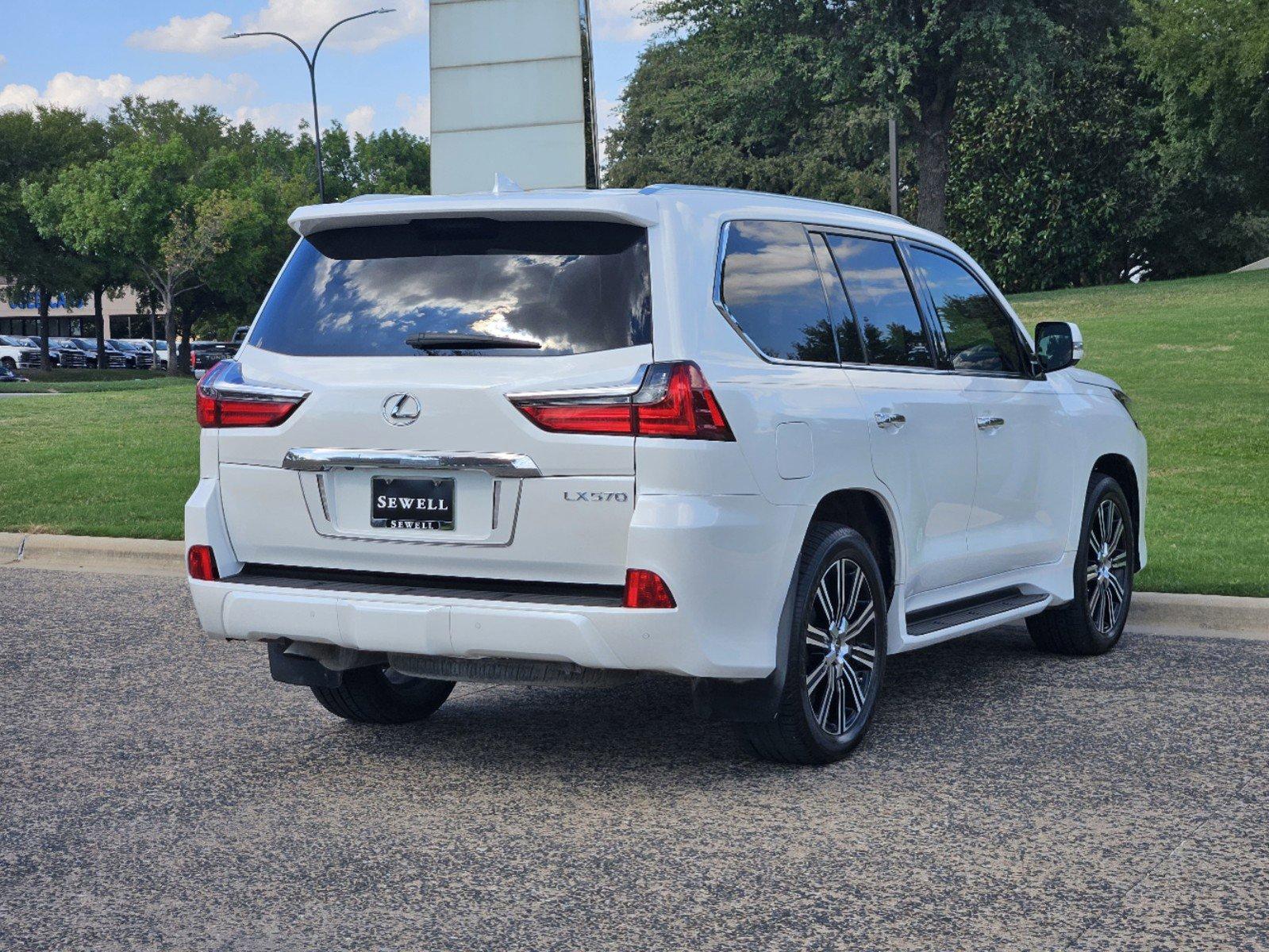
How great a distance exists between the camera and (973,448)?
6.50m

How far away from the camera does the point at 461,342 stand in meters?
5.13

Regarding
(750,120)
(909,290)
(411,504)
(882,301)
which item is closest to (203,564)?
(411,504)

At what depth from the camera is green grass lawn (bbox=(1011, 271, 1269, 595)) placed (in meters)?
9.80

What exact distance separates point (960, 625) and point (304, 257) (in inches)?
111

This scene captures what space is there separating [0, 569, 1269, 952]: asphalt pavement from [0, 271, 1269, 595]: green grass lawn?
124 inches

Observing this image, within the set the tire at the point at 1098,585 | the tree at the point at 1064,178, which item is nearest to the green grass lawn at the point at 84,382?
the tree at the point at 1064,178

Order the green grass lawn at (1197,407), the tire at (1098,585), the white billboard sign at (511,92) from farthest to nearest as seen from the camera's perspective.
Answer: the white billboard sign at (511,92) → the green grass lawn at (1197,407) → the tire at (1098,585)

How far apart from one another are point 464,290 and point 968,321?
8.49 ft

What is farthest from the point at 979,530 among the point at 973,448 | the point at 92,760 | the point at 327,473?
the point at 92,760

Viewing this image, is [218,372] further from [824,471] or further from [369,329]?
[824,471]

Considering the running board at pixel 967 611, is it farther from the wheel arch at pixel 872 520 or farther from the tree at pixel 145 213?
the tree at pixel 145 213

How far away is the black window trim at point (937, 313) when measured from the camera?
656cm

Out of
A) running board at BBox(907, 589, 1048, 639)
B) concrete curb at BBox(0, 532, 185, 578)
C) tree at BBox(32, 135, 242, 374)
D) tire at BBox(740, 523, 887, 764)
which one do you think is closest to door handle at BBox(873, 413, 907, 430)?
tire at BBox(740, 523, 887, 764)

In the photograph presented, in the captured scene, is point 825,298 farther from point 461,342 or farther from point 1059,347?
point 1059,347
